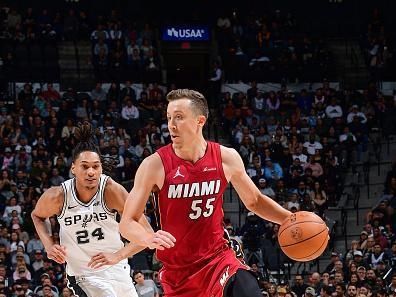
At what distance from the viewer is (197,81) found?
2675 centimetres

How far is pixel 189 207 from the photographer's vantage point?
Answer: 6512 millimetres

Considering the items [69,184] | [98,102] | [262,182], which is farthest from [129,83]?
[69,184]

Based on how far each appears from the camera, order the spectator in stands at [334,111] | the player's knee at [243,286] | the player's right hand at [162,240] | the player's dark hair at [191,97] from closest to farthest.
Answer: the player's right hand at [162,240], the player's knee at [243,286], the player's dark hair at [191,97], the spectator in stands at [334,111]

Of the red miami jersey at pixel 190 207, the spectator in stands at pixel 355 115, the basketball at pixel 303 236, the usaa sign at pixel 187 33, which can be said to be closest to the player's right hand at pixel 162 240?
the red miami jersey at pixel 190 207

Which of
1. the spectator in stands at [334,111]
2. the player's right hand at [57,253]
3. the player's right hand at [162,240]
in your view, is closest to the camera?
the player's right hand at [162,240]

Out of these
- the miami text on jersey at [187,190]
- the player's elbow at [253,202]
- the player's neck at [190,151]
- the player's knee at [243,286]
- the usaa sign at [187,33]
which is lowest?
the player's knee at [243,286]

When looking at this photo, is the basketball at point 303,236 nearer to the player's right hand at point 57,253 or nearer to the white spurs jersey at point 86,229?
the white spurs jersey at point 86,229

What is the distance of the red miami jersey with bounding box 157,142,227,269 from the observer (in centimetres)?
649

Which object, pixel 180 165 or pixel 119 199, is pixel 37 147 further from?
pixel 180 165

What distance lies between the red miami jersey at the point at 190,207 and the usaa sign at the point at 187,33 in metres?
20.0

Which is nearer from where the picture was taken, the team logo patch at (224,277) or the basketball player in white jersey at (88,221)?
the team logo patch at (224,277)

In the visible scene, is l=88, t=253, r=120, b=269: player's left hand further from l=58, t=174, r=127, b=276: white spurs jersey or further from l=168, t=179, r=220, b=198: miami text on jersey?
l=168, t=179, r=220, b=198: miami text on jersey

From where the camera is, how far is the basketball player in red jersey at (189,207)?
6.46 metres

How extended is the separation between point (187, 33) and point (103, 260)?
19.5 meters
